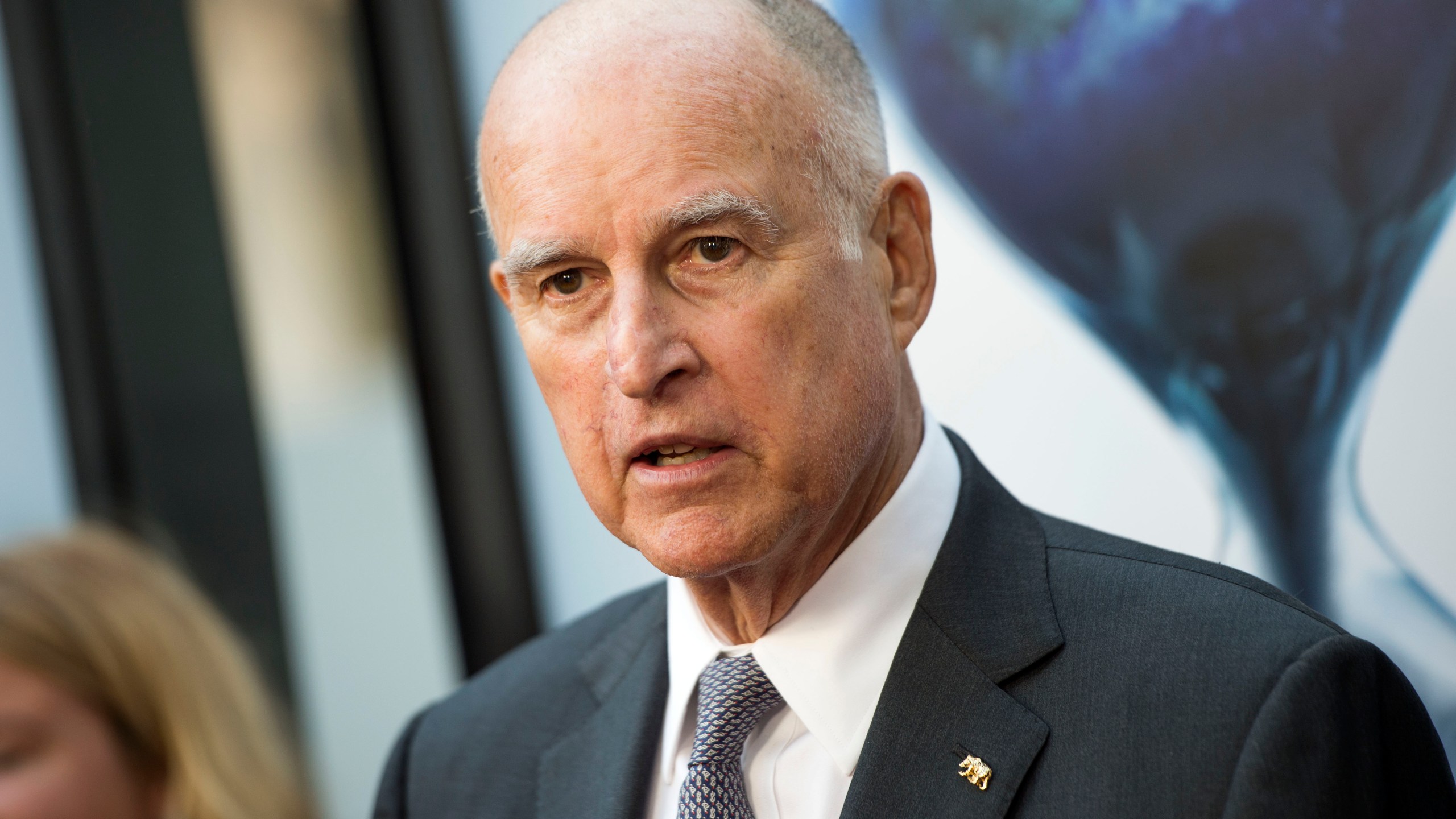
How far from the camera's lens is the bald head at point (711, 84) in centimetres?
128

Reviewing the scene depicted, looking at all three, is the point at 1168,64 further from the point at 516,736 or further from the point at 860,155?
the point at 516,736

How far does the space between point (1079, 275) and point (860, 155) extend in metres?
0.42

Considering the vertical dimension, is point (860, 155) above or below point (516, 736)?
above

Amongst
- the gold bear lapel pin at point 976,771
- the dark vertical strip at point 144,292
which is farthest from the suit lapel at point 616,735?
the dark vertical strip at point 144,292

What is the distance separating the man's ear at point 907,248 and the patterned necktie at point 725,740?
1.32ft

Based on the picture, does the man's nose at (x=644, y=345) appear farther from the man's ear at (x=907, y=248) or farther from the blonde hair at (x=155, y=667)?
the blonde hair at (x=155, y=667)

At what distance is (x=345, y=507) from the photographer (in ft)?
8.39

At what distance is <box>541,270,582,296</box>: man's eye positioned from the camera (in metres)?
1.35

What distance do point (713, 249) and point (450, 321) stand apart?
1.18 meters

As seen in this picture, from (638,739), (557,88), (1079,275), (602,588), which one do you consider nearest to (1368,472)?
(1079,275)

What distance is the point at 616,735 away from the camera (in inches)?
60.9

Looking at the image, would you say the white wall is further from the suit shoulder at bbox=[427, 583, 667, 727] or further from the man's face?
the man's face

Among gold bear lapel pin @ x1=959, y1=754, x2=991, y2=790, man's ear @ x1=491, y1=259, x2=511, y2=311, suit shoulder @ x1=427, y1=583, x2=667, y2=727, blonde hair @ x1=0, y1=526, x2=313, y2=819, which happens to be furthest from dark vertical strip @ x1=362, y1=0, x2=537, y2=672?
gold bear lapel pin @ x1=959, y1=754, x2=991, y2=790

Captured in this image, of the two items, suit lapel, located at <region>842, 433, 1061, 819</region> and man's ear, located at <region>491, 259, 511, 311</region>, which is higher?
man's ear, located at <region>491, 259, 511, 311</region>
